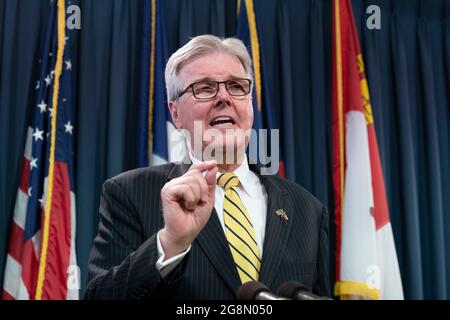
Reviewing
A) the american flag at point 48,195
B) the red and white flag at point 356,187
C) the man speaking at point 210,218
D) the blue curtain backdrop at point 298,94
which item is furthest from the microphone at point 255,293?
the red and white flag at point 356,187

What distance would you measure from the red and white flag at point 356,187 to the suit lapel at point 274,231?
1.50m

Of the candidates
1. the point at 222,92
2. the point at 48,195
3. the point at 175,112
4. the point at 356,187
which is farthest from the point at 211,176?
the point at 356,187

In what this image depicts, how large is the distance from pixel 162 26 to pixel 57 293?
5.38ft

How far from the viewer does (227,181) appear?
1.46m

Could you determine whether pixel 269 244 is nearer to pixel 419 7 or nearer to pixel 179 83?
pixel 179 83

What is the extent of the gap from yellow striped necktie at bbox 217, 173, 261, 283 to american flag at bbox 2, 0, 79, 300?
1.41 m

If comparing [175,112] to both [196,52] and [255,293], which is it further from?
[255,293]

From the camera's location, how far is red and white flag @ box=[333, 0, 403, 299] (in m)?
2.83

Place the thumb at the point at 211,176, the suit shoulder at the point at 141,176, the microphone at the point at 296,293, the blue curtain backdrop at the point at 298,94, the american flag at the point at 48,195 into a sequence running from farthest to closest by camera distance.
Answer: the blue curtain backdrop at the point at 298,94
the american flag at the point at 48,195
the suit shoulder at the point at 141,176
the thumb at the point at 211,176
the microphone at the point at 296,293

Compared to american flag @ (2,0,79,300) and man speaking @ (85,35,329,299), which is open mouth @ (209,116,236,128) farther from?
american flag @ (2,0,79,300)

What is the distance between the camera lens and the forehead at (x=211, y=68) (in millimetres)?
1482

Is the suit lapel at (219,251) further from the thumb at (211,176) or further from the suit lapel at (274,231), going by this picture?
the thumb at (211,176)

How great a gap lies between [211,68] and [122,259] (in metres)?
0.64

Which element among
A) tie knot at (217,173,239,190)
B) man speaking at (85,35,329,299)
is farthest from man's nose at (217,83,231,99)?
tie knot at (217,173,239,190)
